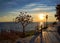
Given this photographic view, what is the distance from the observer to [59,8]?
29203mm

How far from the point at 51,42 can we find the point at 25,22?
11488 millimetres

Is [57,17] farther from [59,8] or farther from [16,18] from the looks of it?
[16,18]

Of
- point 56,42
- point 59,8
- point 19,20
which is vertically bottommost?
point 56,42

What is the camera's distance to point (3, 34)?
54.5ft

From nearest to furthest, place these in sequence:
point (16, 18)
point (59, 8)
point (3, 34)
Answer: point (3, 34) → point (16, 18) → point (59, 8)

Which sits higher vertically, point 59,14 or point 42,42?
point 59,14

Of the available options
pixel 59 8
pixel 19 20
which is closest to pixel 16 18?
pixel 19 20

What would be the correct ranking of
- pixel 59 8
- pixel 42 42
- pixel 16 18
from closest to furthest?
pixel 42 42
pixel 16 18
pixel 59 8

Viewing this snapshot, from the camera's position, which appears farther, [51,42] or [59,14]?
[59,14]

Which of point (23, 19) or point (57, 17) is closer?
point (23, 19)

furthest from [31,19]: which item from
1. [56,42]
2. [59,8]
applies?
[56,42]

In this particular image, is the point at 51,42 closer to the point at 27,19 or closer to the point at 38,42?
the point at 38,42

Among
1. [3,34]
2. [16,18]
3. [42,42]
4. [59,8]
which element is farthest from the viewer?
[59,8]

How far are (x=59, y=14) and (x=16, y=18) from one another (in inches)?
400
